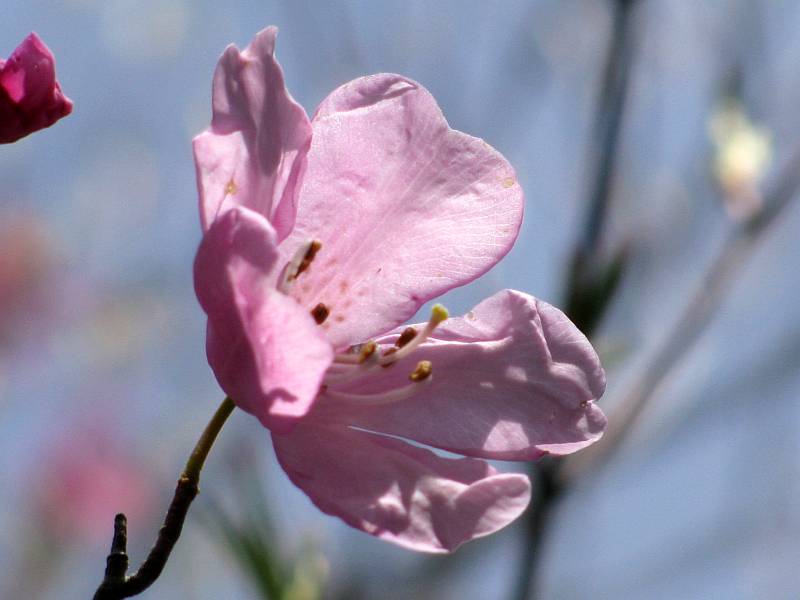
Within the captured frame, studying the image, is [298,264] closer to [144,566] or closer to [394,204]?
[394,204]


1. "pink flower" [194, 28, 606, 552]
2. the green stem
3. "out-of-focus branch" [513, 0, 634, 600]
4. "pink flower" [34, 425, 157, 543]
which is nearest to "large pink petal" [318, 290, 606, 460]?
"pink flower" [194, 28, 606, 552]

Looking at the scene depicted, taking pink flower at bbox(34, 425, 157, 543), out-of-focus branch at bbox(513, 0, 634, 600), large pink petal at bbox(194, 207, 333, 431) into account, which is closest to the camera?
large pink petal at bbox(194, 207, 333, 431)

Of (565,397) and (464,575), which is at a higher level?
(565,397)

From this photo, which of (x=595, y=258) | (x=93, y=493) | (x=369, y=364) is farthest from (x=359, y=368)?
(x=93, y=493)

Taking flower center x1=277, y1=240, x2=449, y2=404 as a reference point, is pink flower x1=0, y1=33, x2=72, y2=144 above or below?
above

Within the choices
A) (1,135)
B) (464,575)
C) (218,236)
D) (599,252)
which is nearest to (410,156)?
(218,236)

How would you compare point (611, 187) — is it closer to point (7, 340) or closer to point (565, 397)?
point (565, 397)

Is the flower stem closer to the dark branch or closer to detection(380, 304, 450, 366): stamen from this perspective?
the dark branch
